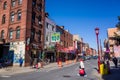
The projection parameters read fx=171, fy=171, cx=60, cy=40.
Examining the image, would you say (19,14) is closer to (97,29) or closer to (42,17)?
(42,17)

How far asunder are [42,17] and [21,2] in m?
6.18

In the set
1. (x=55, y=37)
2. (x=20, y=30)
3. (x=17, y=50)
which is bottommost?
(x=17, y=50)

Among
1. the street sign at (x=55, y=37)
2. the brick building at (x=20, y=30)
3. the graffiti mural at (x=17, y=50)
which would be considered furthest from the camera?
the street sign at (x=55, y=37)

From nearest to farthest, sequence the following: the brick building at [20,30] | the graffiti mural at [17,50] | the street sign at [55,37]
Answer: the graffiti mural at [17,50] < the brick building at [20,30] < the street sign at [55,37]

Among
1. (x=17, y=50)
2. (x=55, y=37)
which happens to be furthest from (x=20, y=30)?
(x=55, y=37)

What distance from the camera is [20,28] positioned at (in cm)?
3253

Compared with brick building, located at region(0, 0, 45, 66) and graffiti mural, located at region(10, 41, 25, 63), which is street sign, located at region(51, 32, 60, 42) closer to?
brick building, located at region(0, 0, 45, 66)

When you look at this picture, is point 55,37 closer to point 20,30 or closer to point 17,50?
point 20,30

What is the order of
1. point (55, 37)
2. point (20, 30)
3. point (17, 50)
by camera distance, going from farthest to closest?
point (55, 37) → point (20, 30) → point (17, 50)

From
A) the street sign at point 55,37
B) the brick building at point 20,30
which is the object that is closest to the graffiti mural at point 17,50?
the brick building at point 20,30

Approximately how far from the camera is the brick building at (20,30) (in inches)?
1252

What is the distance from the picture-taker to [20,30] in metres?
32.4

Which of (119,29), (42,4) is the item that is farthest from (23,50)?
(119,29)

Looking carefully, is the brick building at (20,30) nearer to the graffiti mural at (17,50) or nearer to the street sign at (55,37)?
the graffiti mural at (17,50)
